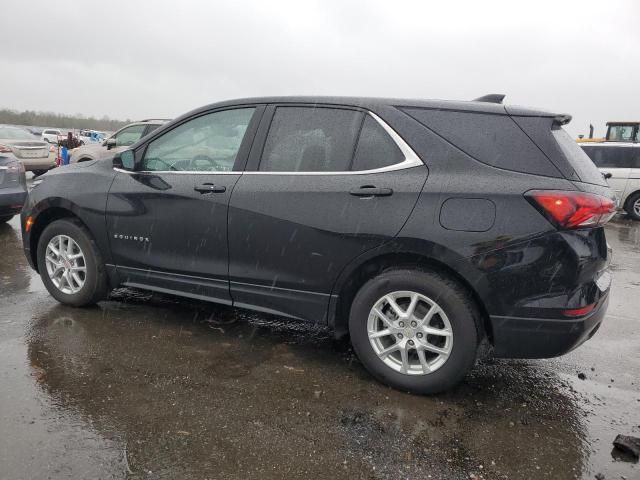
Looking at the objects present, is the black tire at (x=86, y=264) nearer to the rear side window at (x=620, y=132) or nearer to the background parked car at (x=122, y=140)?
the background parked car at (x=122, y=140)

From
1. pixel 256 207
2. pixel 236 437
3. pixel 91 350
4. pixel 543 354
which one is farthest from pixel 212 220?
pixel 543 354

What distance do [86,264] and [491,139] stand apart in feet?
10.5

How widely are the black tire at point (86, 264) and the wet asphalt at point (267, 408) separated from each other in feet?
0.43

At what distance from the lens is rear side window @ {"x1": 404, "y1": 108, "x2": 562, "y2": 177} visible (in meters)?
2.77

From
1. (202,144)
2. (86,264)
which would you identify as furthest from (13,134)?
(202,144)

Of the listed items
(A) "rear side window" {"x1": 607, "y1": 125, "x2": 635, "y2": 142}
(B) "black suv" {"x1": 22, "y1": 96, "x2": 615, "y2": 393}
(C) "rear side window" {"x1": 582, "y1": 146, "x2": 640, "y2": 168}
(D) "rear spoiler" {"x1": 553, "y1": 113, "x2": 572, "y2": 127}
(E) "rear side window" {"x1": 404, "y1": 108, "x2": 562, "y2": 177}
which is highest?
(A) "rear side window" {"x1": 607, "y1": 125, "x2": 635, "y2": 142}

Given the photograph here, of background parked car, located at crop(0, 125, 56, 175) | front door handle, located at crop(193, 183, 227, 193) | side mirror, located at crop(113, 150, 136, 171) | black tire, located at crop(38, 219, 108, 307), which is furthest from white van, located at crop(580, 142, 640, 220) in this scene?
background parked car, located at crop(0, 125, 56, 175)

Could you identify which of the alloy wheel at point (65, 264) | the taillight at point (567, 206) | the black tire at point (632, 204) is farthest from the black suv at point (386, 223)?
the black tire at point (632, 204)

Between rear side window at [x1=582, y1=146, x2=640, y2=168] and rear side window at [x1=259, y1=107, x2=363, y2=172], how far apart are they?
11.4 m

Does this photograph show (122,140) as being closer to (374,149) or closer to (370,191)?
(374,149)

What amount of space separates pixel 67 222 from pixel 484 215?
3.28m

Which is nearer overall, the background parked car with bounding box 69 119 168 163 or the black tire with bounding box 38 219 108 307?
the black tire with bounding box 38 219 108 307

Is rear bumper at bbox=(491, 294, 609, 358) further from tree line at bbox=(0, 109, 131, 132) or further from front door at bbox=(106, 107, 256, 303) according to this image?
tree line at bbox=(0, 109, 131, 132)

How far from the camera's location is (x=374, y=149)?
10.1ft
